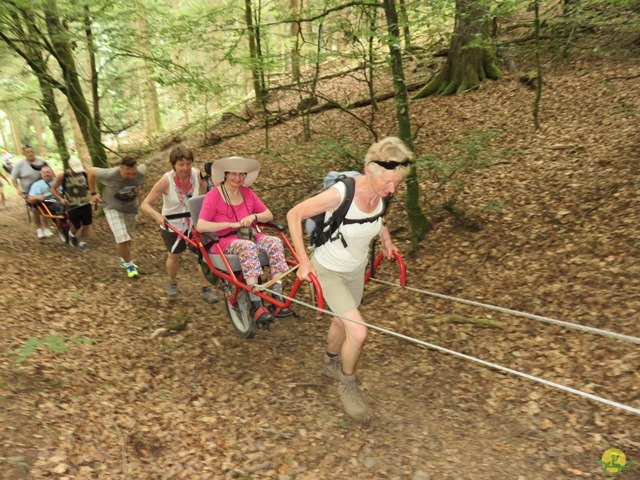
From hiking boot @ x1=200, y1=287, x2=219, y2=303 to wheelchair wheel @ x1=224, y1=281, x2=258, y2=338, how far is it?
1037 millimetres

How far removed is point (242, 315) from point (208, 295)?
1399 mm

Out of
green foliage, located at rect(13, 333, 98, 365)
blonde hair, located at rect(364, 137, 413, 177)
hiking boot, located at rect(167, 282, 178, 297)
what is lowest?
hiking boot, located at rect(167, 282, 178, 297)

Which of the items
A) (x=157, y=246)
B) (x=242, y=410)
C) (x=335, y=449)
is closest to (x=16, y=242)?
(x=157, y=246)

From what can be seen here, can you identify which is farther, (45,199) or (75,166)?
(45,199)

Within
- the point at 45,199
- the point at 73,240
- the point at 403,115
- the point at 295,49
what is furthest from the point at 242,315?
the point at 45,199

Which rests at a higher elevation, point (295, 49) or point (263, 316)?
point (295, 49)

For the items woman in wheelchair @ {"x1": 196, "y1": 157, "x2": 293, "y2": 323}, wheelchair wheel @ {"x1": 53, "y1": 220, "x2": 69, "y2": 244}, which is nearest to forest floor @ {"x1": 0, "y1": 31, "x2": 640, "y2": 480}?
wheelchair wheel @ {"x1": 53, "y1": 220, "x2": 69, "y2": 244}

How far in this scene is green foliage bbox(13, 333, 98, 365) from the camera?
177 inches

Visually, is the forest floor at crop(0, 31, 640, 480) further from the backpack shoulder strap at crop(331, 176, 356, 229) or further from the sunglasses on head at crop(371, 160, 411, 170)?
the sunglasses on head at crop(371, 160, 411, 170)

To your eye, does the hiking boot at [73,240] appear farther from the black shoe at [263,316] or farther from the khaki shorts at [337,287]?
the khaki shorts at [337,287]

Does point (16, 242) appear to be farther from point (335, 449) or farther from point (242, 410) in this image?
point (335, 449)

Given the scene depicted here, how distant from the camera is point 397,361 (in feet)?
17.4

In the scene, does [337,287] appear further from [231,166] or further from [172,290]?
[172,290]

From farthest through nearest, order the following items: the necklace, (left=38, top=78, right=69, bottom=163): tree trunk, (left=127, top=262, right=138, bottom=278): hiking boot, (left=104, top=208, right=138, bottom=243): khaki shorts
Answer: (left=38, top=78, right=69, bottom=163): tree trunk → (left=127, top=262, right=138, bottom=278): hiking boot → (left=104, top=208, right=138, bottom=243): khaki shorts → the necklace
